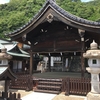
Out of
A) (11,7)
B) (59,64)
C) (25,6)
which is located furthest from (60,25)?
(11,7)

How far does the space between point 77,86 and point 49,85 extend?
217 cm

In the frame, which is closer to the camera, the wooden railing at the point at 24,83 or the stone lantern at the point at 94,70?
the stone lantern at the point at 94,70

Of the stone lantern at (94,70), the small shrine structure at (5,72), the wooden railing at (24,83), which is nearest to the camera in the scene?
the small shrine structure at (5,72)

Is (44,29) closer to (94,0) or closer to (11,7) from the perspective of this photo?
(11,7)

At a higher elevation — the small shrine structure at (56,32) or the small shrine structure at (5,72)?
the small shrine structure at (56,32)

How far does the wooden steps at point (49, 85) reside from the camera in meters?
9.77

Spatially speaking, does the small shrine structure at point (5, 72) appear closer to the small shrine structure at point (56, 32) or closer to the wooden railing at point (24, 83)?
the wooden railing at point (24, 83)

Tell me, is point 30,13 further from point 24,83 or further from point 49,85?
point 49,85

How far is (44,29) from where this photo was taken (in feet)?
38.8

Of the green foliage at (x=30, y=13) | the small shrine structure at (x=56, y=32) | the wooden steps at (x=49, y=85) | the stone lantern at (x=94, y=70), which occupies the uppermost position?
the green foliage at (x=30, y=13)

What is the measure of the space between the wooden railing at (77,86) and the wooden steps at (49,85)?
66 cm

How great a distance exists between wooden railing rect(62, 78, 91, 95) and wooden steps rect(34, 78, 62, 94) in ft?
2.16

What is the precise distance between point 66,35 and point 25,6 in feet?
169

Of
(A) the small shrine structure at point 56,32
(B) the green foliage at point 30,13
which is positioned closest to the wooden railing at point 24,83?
(A) the small shrine structure at point 56,32
